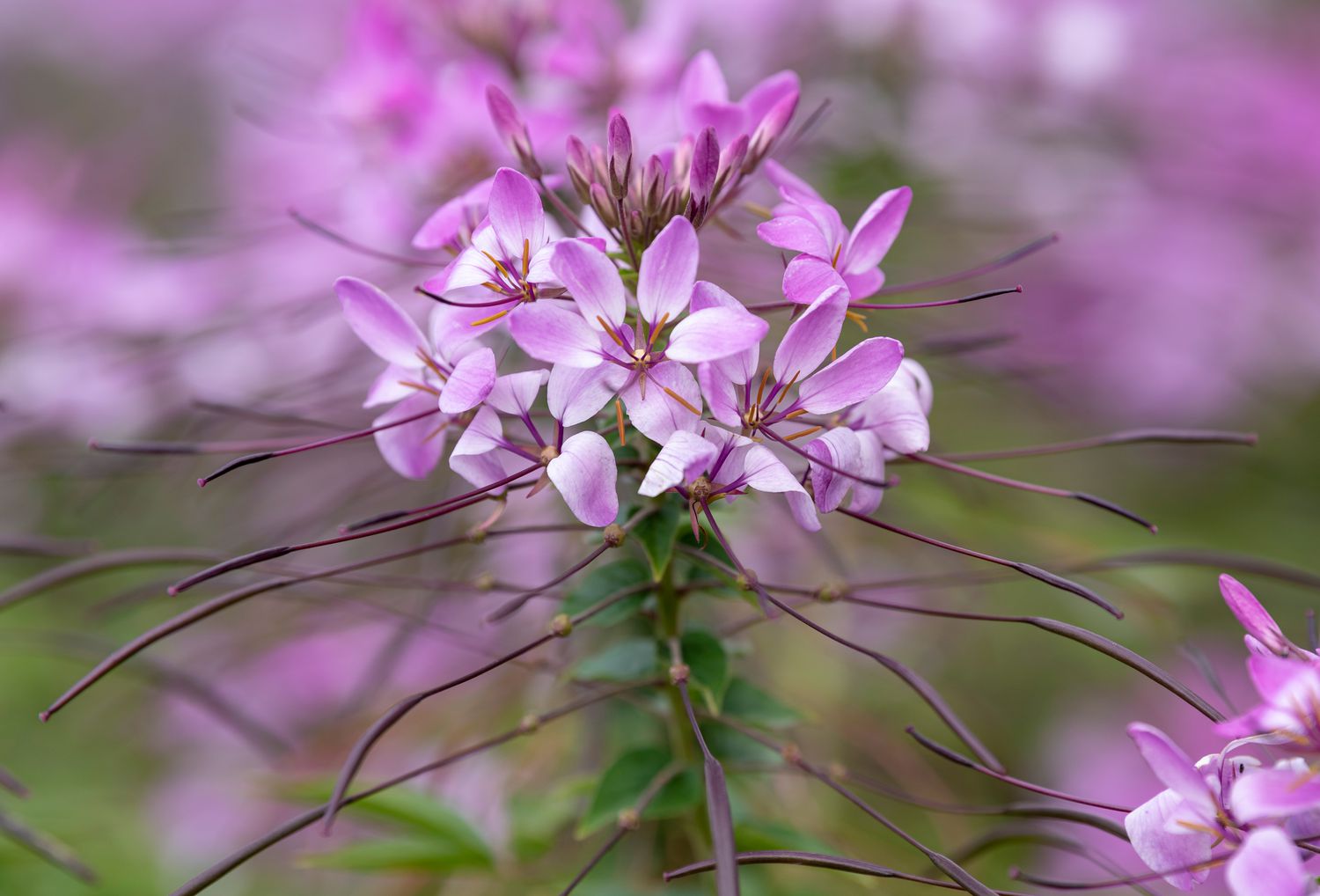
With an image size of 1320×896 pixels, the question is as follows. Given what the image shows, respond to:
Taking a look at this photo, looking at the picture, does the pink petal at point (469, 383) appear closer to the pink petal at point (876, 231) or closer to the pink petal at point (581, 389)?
the pink petal at point (581, 389)

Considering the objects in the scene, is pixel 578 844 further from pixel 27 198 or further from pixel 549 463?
pixel 27 198

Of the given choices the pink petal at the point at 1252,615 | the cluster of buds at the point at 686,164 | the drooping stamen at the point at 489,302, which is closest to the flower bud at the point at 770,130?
the cluster of buds at the point at 686,164

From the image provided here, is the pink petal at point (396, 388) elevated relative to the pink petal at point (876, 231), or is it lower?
lower

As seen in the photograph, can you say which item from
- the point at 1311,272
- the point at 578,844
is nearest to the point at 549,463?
the point at 578,844

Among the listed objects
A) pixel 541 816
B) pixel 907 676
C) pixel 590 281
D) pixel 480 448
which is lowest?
pixel 541 816

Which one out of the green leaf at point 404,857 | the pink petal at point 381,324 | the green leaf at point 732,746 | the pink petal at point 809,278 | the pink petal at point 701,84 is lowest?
the green leaf at point 404,857

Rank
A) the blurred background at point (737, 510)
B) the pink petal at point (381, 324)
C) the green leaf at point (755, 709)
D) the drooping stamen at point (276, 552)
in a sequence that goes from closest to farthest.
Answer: the drooping stamen at point (276, 552), the pink petal at point (381, 324), the green leaf at point (755, 709), the blurred background at point (737, 510)

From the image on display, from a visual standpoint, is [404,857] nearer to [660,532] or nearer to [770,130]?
[660,532]

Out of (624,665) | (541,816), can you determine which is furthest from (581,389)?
(541,816)
